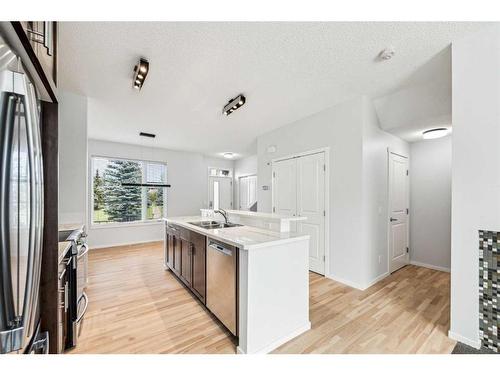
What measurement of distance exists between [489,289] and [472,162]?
3.38 feet

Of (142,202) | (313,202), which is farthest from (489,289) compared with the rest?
(142,202)

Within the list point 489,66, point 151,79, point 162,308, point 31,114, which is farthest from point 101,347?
point 489,66

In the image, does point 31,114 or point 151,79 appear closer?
point 31,114

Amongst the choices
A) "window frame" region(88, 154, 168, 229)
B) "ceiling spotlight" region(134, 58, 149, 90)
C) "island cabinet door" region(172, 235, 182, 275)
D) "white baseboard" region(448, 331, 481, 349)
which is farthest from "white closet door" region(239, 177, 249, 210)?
"white baseboard" region(448, 331, 481, 349)

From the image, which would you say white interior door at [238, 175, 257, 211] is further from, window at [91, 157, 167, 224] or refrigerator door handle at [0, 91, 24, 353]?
refrigerator door handle at [0, 91, 24, 353]

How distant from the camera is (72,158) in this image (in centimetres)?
284

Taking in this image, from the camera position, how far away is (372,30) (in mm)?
1719

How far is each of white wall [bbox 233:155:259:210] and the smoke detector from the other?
504 centimetres

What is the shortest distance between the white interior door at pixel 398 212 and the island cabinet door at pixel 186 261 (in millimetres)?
3162

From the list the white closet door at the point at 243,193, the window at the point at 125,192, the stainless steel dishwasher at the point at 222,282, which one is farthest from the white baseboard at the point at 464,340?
the window at the point at 125,192

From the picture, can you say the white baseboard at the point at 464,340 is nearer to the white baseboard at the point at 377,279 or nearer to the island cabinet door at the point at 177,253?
the white baseboard at the point at 377,279
